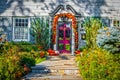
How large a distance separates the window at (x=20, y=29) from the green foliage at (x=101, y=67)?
13.1 meters

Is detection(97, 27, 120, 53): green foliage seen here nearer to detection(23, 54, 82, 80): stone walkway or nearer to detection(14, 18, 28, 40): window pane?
detection(23, 54, 82, 80): stone walkway

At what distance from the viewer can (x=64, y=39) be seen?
26703mm

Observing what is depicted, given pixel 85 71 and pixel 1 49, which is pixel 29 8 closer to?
pixel 1 49

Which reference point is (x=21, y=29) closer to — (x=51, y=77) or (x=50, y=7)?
(x=50, y=7)

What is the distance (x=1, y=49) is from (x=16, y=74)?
12.3 ft

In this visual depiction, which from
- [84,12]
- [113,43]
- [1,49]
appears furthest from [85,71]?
[84,12]

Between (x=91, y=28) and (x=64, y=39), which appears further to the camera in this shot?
(x=64, y=39)

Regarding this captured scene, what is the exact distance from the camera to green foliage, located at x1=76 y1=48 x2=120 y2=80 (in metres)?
13.3

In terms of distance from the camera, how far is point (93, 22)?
2581cm

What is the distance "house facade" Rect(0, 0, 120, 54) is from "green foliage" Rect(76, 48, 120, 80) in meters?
11.8

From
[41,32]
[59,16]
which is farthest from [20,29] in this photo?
[59,16]

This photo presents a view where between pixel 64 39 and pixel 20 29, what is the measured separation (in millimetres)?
3645

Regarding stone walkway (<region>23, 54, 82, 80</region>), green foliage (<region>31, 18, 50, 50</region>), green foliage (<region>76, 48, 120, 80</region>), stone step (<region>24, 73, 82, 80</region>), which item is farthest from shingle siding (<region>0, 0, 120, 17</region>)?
green foliage (<region>76, 48, 120, 80</region>)

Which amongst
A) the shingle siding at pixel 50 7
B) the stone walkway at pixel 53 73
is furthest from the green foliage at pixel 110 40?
the shingle siding at pixel 50 7
